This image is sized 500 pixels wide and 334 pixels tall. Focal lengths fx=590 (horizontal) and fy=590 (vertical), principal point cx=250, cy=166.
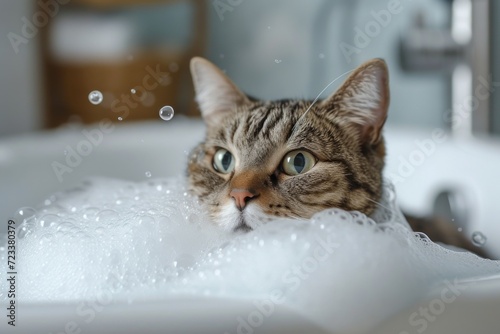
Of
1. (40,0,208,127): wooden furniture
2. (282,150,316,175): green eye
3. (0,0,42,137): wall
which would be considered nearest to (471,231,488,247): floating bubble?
(282,150,316,175): green eye

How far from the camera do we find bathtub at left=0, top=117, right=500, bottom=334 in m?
0.49

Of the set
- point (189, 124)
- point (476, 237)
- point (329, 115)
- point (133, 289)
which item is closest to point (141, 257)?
point (133, 289)

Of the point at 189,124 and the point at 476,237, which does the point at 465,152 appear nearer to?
the point at 476,237

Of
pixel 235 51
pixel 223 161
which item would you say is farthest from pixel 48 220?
pixel 235 51

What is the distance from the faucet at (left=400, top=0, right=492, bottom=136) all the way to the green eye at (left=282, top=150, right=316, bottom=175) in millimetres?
756

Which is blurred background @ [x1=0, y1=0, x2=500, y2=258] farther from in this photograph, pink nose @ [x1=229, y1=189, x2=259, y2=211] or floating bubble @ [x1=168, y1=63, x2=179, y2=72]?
pink nose @ [x1=229, y1=189, x2=259, y2=211]

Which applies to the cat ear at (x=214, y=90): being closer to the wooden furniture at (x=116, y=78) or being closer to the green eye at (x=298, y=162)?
the green eye at (x=298, y=162)

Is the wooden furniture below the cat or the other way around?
below

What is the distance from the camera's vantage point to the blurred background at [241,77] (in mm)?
1366

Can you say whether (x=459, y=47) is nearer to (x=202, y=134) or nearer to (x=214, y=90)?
(x=202, y=134)

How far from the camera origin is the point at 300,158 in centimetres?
74

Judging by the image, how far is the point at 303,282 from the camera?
50 centimetres

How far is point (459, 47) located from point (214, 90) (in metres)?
0.77

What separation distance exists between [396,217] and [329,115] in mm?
163
